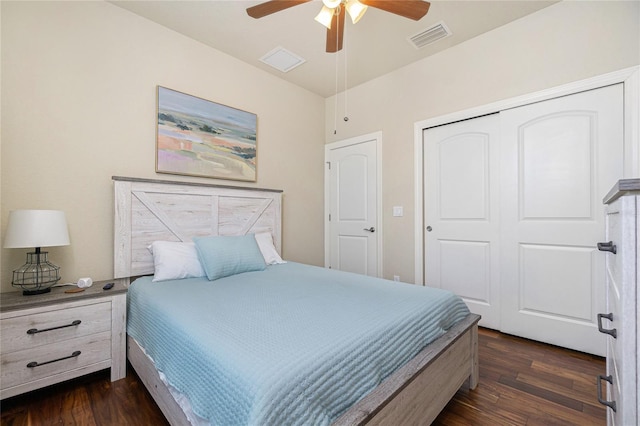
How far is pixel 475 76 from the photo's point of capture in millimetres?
2768

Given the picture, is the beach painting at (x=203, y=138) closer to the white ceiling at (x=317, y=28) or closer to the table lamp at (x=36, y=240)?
the white ceiling at (x=317, y=28)

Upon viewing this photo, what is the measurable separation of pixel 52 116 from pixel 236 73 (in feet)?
5.54

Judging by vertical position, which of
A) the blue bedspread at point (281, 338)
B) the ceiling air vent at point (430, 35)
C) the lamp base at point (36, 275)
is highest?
the ceiling air vent at point (430, 35)

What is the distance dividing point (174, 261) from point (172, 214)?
0.51 meters

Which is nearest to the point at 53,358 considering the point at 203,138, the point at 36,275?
the point at 36,275

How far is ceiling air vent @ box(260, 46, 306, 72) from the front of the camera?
299 centimetres

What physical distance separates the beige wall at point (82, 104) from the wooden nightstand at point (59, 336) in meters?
0.51

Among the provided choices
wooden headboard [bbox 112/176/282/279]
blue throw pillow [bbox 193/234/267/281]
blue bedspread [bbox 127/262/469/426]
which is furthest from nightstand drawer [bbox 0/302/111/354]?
blue throw pillow [bbox 193/234/267/281]

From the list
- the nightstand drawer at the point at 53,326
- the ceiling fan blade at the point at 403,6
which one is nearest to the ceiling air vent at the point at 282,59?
the ceiling fan blade at the point at 403,6

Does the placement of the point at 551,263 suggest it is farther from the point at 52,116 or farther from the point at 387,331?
the point at 52,116

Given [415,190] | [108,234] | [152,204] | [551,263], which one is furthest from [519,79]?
[108,234]

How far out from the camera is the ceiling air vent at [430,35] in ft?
8.52

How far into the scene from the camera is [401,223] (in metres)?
3.29

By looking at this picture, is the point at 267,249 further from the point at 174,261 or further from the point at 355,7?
the point at 355,7
